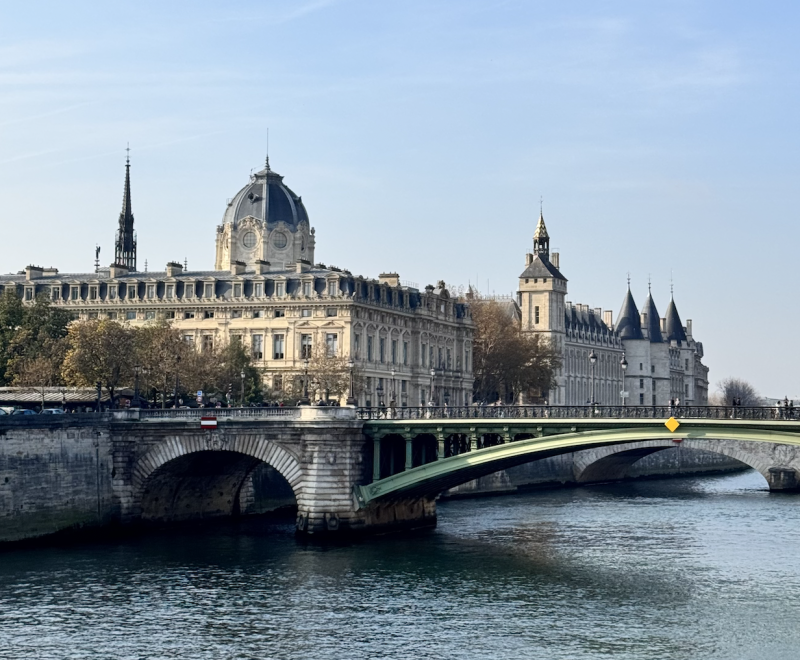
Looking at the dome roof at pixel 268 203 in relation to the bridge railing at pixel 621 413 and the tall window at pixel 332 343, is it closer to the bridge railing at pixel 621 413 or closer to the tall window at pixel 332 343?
the tall window at pixel 332 343

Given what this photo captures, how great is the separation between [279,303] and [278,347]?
10.3ft

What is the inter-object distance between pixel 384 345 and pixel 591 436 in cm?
5313

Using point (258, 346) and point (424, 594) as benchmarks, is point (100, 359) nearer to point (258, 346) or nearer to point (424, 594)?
point (258, 346)

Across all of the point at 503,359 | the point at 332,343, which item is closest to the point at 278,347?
the point at 332,343

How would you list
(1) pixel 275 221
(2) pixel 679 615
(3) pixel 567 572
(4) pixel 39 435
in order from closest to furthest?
(2) pixel 679 615
(3) pixel 567 572
(4) pixel 39 435
(1) pixel 275 221

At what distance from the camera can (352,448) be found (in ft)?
221

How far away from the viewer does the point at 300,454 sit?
67.8m

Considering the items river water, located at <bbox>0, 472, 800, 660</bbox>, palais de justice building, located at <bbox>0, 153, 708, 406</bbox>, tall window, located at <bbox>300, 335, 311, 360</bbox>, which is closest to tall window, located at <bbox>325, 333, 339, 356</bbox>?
palais de justice building, located at <bbox>0, 153, 708, 406</bbox>

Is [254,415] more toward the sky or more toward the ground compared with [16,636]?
more toward the sky

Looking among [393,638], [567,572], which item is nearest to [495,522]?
[567,572]

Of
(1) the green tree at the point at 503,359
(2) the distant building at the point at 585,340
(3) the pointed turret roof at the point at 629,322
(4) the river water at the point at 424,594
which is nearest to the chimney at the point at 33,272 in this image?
(1) the green tree at the point at 503,359

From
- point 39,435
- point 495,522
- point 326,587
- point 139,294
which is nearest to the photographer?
point 326,587

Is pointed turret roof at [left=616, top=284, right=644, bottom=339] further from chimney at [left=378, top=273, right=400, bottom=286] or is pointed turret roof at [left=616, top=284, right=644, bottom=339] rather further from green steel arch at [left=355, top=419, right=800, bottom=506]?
green steel arch at [left=355, top=419, right=800, bottom=506]

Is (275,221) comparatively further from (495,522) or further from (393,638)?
(393,638)
